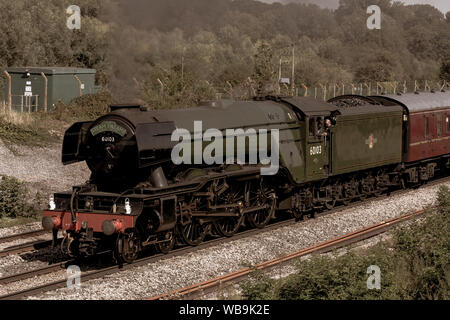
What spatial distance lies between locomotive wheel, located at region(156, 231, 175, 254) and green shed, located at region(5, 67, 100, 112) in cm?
2001

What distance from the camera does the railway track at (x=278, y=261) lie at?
39.2ft

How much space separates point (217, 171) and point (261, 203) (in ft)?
7.57

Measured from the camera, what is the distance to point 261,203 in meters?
18.1

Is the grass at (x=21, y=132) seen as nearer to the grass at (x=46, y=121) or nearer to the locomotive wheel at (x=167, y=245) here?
the grass at (x=46, y=121)

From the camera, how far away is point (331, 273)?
35.4 feet

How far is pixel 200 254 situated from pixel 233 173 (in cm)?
227

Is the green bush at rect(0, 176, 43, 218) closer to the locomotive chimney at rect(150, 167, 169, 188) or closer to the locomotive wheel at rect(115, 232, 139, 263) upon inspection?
the locomotive wheel at rect(115, 232, 139, 263)

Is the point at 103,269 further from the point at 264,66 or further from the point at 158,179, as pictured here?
the point at 264,66

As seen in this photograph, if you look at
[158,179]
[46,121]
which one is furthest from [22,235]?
[46,121]

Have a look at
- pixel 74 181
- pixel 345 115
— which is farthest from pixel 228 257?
pixel 74 181

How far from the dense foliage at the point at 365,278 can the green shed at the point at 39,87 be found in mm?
24041

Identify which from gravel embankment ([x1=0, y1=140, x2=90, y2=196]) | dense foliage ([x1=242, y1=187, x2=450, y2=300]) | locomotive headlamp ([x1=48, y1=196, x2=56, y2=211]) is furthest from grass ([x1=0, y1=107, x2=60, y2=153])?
dense foliage ([x1=242, y1=187, x2=450, y2=300])
